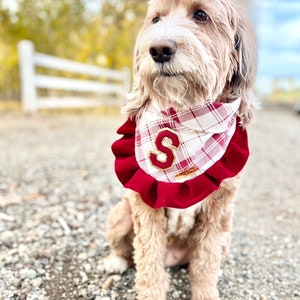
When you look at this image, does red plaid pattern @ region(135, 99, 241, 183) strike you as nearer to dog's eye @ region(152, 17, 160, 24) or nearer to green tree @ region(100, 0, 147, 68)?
dog's eye @ region(152, 17, 160, 24)

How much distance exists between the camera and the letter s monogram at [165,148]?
228cm

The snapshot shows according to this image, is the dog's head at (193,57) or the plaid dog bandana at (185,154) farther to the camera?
the plaid dog bandana at (185,154)

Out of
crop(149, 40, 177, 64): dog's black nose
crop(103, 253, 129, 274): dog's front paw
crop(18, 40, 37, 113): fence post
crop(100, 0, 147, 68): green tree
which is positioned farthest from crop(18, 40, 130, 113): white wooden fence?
crop(149, 40, 177, 64): dog's black nose

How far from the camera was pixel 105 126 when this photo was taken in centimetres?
1001

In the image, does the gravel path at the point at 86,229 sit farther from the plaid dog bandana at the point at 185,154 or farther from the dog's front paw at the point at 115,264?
the plaid dog bandana at the point at 185,154

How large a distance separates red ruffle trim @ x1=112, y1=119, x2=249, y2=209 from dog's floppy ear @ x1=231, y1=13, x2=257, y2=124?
21cm

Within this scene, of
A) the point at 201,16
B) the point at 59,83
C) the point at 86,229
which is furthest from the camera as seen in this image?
the point at 59,83

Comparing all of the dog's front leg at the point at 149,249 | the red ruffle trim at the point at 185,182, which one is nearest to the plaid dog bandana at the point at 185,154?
the red ruffle trim at the point at 185,182

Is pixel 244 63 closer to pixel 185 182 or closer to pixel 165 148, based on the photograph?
pixel 165 148

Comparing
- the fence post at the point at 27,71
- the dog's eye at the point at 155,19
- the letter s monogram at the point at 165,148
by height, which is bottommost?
the letter s monogram at the point at 165,148

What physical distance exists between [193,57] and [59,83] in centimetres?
1021

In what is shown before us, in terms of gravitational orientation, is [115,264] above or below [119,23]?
below

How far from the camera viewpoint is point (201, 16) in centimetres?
218

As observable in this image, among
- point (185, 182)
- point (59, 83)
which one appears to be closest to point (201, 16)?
point (185, 182)
